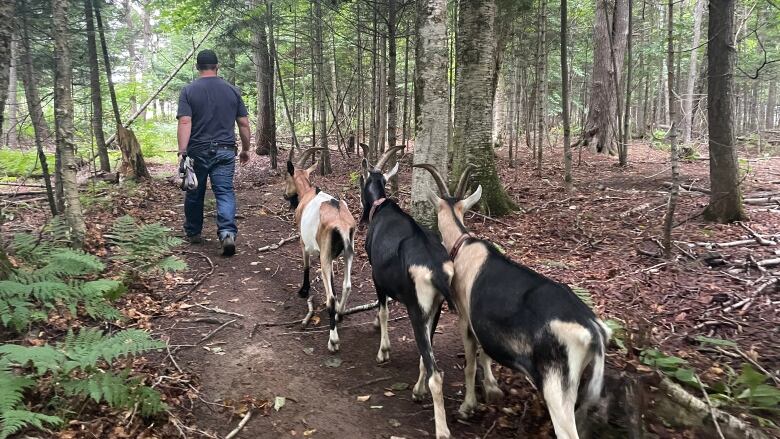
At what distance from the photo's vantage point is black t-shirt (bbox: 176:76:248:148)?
25.1 feet

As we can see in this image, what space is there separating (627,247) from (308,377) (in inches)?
206

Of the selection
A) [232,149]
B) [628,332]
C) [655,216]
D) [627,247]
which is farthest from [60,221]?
→ [655,216]

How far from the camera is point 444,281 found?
394 cm

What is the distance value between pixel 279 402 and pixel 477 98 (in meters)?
6.33

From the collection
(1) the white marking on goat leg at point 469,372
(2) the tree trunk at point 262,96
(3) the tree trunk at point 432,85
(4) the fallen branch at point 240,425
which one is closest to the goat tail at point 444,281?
(1) the white marking on goat leg at point 469,372

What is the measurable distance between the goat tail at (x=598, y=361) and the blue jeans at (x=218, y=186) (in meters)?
6.14

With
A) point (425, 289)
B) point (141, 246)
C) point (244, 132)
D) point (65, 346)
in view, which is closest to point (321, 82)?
point (244, 132)

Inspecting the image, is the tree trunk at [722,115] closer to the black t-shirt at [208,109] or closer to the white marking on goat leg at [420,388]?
the white marking on goat leg at [420,388]

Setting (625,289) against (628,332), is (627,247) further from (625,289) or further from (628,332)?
(628,332)

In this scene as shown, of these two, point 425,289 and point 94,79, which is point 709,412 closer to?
point 425,289

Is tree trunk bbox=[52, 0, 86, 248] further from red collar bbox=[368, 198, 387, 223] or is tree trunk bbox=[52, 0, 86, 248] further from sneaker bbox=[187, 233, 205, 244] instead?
red collar bbox=[368, 198, 387, 223]

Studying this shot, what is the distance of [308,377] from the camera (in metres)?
4.62

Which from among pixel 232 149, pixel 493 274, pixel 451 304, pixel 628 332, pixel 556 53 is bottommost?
pixel 628 332

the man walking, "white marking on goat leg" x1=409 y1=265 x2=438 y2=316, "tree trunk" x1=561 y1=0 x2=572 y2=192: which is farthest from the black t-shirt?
"tree trunk" x1=561 y1=0 x2=572 y2=192
